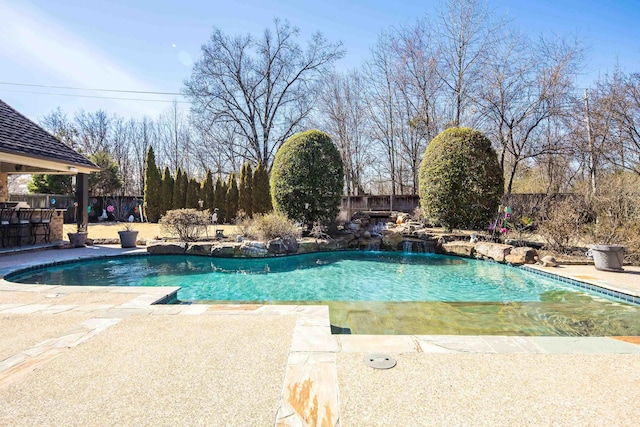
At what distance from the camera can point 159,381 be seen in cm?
207

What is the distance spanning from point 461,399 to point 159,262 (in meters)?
7.60

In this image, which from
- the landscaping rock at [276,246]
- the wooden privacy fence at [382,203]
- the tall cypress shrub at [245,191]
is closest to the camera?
the landscaping rock at [276,246]

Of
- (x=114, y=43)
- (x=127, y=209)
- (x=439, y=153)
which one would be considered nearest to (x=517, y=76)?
(x=439, y=153)

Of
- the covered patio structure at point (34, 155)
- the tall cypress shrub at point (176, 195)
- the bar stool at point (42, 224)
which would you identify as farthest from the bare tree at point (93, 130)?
the bar stool at point (42, 224)

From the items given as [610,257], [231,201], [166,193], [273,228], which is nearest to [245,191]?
[231,201]

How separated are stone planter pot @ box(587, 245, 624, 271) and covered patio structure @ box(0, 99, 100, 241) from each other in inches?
492

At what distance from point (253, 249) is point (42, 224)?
618cm

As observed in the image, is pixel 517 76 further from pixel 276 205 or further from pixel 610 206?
pixel 276 205

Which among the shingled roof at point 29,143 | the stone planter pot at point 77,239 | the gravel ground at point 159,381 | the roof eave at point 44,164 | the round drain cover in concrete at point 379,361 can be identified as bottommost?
the gravel ground at point 159,381

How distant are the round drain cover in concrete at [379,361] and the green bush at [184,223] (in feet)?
25.8

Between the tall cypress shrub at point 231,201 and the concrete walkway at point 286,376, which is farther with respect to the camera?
the tall cypress shrub at point 231,201

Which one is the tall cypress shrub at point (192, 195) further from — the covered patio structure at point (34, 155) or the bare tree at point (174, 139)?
the bare tree at point (174, 139)

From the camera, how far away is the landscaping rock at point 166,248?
27.8 ft

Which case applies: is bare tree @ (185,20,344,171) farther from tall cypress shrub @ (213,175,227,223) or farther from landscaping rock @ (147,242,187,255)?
landscaping rock @ (147,242,187,255)
